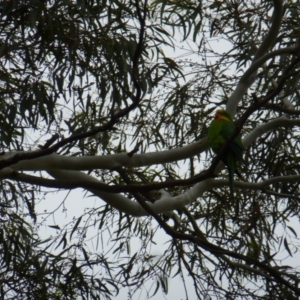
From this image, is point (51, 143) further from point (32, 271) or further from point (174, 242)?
point (174, 242)

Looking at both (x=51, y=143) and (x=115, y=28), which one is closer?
(x=51, y=143)

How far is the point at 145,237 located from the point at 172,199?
2.82 ft

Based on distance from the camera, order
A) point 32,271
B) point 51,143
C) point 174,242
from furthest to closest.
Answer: point 174,242
point 32,271
point 51,143

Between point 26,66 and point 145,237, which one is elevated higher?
point 26,66

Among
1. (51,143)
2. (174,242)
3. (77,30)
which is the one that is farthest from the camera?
(174,242)

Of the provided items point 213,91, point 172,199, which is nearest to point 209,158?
point 213,91

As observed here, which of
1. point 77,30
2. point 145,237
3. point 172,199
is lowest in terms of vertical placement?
point 172,199

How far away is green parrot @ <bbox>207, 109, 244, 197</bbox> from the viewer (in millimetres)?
2354

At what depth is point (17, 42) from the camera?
111 inches

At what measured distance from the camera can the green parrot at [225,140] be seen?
235 centimetres

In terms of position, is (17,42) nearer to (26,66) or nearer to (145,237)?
(26,66)

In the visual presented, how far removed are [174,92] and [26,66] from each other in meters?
0.86

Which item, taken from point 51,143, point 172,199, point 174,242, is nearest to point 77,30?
point 172,199

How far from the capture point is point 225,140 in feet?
7.97
